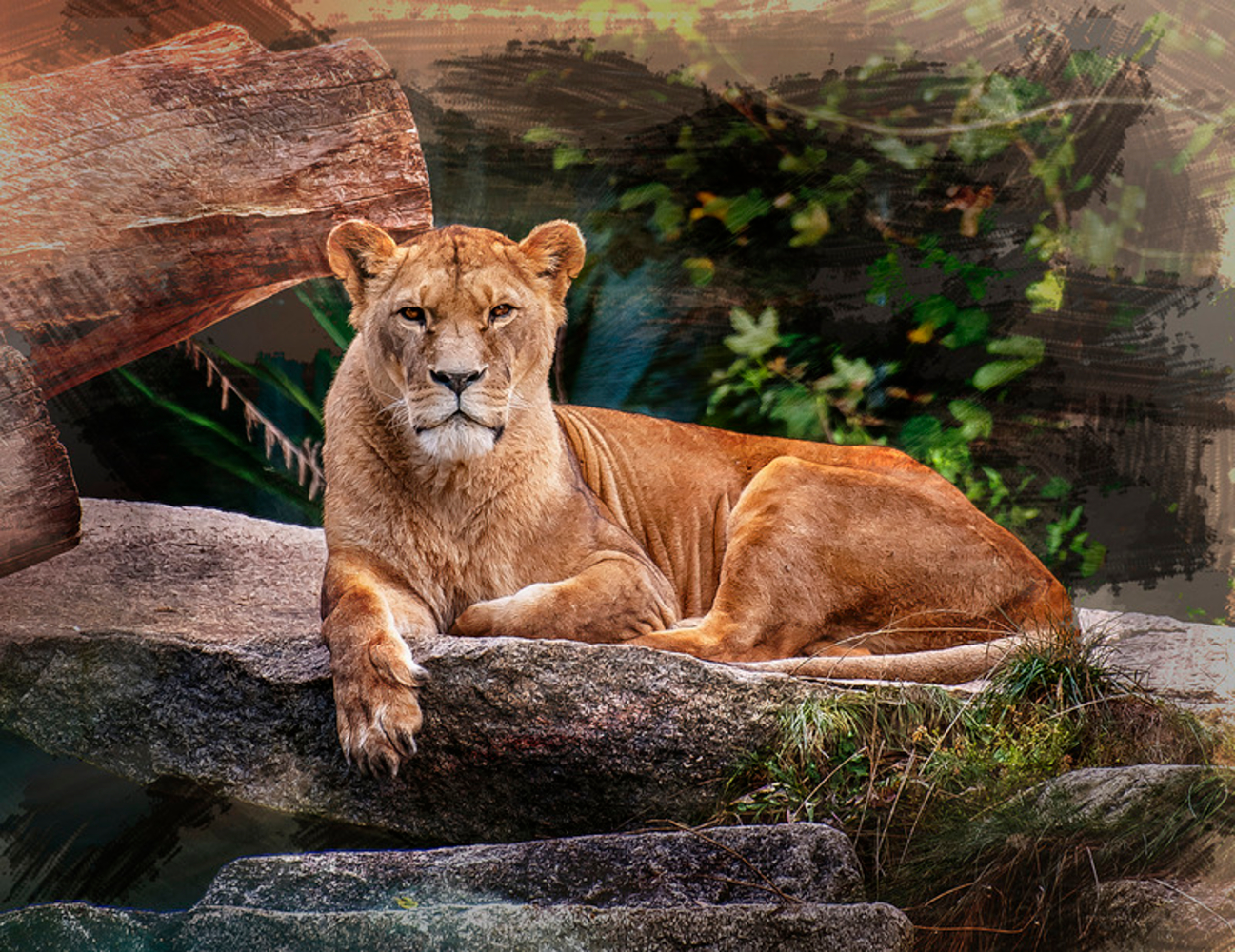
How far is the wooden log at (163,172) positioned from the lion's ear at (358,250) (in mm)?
647

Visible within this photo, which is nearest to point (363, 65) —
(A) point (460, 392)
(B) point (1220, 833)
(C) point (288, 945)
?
(A) point (460, 392)

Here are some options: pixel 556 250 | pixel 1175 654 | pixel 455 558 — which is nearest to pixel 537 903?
pixel 455 558

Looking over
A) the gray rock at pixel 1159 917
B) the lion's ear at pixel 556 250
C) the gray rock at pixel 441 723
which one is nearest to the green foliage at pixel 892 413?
the lion's ear at pixel 556 250

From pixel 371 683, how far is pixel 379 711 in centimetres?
8

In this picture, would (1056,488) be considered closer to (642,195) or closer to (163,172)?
(642,195)

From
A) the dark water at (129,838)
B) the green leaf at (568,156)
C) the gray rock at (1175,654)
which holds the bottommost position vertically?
the dark water at (129,838)

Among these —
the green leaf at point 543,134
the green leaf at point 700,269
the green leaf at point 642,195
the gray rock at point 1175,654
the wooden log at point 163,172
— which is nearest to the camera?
the gray rock at point 1175,654

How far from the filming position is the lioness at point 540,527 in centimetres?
308

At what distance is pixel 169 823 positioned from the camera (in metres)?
2.62

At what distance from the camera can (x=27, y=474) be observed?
11.3ft

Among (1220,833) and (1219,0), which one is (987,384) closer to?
(1219,0)

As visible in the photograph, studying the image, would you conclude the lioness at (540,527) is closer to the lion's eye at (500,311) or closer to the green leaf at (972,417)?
the lion's eye at (500,311)

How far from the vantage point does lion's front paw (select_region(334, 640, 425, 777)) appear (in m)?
2.55

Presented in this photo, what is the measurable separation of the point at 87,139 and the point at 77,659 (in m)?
1.73
